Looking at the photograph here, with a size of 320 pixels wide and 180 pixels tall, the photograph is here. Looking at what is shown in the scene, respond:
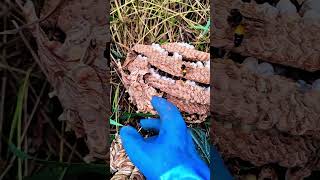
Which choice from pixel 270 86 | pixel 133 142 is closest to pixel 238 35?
pixel 270 86

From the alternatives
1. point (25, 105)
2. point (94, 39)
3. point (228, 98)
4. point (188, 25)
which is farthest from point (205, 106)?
point (25, 105)

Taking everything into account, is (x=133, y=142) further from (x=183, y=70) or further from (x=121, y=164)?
(x=183, y=70)

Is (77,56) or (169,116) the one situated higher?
(77,56)

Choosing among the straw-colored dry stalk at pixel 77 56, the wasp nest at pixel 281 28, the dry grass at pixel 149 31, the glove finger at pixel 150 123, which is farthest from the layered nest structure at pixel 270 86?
the straw-colored dry stalk at pixel 77 56

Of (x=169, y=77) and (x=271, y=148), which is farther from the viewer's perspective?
(x=271, y=148)

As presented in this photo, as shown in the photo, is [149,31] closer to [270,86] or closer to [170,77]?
[170,77]

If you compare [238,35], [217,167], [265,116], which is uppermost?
[238,35]

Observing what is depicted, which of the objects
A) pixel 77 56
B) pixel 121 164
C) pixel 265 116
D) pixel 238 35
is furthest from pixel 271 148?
pixel 77 56
